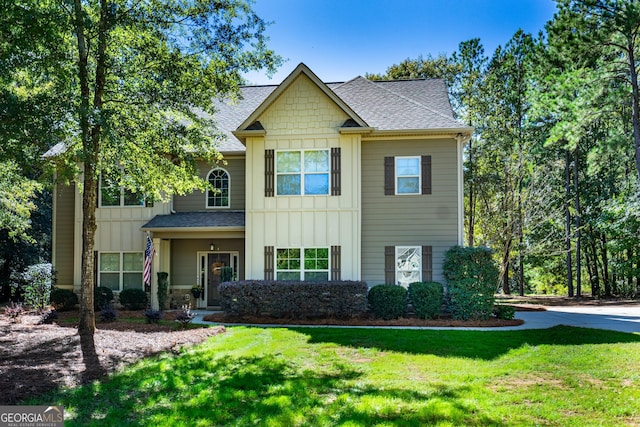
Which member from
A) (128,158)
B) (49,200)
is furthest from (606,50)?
(49,200)

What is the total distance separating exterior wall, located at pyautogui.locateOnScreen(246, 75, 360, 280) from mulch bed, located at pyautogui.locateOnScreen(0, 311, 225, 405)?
395cm

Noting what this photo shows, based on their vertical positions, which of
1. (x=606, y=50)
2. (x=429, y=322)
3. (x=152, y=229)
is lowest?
(x=429, y=322)

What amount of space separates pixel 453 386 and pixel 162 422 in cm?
370

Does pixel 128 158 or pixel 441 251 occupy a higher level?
pixel 128 158

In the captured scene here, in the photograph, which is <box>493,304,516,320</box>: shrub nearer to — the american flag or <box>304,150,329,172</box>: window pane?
<box>304,150,329,172</box>: window pane

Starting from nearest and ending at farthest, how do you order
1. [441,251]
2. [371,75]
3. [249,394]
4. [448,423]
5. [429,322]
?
1. [448,423]
2. [249,394]
3. [429,322]
4. [441,251]
5. [371,75]

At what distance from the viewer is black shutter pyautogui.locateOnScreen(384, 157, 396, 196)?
15484mm

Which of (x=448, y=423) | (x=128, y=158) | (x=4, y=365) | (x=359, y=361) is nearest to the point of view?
(x=448, y=423)

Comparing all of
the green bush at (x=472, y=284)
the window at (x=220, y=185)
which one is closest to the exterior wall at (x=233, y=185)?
the window at (x=220, y=185)

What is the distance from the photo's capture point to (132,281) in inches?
679

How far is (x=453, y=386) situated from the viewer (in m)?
6.76

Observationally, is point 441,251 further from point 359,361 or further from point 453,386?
point 453,386

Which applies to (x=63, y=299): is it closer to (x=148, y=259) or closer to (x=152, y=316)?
(x=148, y=259)

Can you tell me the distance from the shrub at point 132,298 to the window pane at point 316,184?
6.41 m
